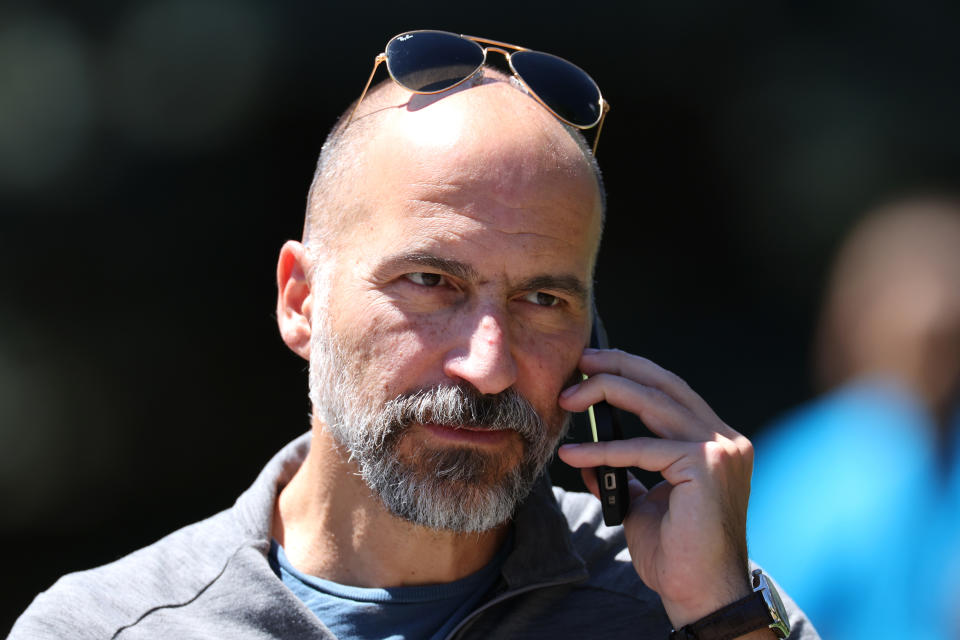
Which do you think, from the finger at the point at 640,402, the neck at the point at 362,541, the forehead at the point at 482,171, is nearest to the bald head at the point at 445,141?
the forehead at the point at 482,171

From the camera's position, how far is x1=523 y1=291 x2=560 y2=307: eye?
1.90 metres

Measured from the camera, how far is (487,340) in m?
1.77

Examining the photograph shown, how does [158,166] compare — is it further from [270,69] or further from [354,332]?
[354,332]

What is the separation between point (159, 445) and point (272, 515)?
203 cm

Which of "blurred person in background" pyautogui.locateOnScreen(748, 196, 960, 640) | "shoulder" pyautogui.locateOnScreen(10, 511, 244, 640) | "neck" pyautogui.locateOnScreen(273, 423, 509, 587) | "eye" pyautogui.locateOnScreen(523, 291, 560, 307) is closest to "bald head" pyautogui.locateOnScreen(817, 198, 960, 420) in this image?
"blurred person in background" pyautogui.locateOnScreen(748, 196, 960, 640)

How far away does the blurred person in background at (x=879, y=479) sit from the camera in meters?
2.60

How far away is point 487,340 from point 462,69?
65 cm

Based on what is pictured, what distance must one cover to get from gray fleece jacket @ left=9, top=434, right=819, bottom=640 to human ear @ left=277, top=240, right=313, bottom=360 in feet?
0.93

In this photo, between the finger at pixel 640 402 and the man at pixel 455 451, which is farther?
the finger at pixel 640 402

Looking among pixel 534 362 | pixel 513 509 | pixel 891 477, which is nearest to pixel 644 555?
pixel 513 509

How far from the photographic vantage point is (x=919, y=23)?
4.10 meters

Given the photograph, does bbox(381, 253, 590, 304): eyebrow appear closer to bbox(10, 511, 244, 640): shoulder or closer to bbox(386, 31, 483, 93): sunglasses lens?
bbox(386, 31, 483, 93): sunglasses lens

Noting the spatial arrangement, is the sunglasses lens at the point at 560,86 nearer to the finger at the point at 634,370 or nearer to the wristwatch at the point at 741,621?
the finger at the point at 634,370

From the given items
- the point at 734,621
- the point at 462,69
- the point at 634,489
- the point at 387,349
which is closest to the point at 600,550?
the point at 634,489
